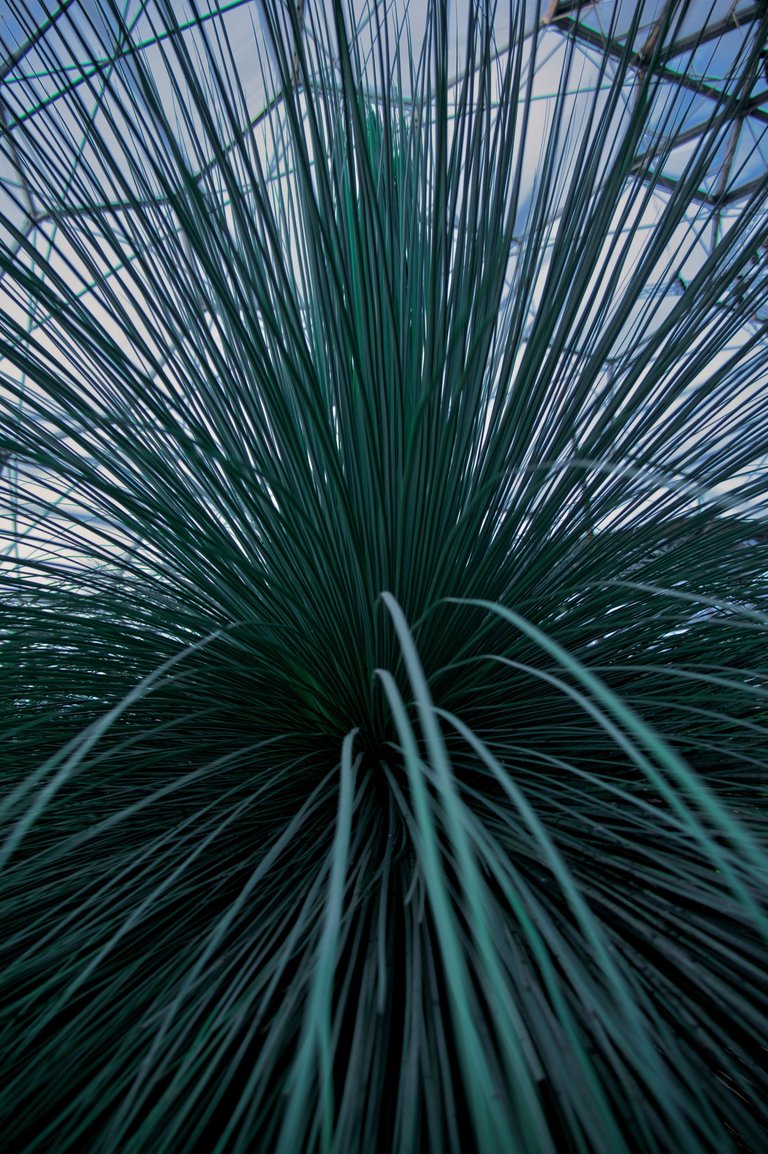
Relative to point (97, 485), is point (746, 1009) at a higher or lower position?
lower

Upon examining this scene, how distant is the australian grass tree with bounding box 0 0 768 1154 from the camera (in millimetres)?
387

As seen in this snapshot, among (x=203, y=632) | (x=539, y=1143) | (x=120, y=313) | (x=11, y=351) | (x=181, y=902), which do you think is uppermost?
(x=120, y=313)

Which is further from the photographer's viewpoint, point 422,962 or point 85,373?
point 85,373

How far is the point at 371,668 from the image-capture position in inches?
23.7

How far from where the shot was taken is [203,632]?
661mm

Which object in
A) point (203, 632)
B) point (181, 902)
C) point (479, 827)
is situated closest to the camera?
point (479, 827)

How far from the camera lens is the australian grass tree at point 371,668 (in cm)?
39

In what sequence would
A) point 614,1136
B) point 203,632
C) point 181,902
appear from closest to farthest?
point 614,1136, point 181,902, point 203,632

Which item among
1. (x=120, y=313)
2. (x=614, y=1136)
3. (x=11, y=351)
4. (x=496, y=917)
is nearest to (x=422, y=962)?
(x=496, y=917)

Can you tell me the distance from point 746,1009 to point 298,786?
39 centimetres

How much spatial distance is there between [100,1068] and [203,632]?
343mm

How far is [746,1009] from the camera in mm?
368

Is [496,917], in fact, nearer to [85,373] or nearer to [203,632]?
[203,632]

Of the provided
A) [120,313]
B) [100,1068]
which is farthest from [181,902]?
[120,313]
